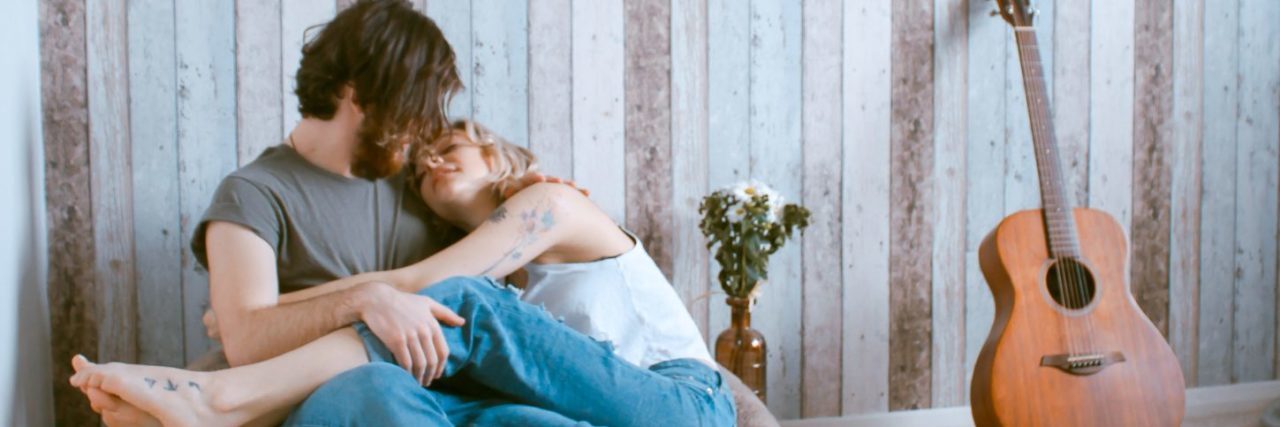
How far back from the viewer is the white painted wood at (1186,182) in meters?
2.62

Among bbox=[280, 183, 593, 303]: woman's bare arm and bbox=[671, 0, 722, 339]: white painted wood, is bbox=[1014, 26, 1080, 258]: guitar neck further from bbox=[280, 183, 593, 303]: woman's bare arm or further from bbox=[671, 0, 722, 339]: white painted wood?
bbox=[280, 183, 593, 303]: woman's bare arm

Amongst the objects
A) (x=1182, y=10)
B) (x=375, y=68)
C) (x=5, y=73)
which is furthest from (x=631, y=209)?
(x=1182, y=10)

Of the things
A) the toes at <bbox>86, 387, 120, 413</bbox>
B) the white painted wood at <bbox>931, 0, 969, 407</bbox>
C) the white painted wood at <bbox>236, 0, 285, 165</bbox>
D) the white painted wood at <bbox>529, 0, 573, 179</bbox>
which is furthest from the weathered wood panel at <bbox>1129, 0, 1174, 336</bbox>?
the toes at <bbox>86, 387, 120, 413</bbox>

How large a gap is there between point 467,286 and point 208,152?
0.81 metres

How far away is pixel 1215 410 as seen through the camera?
2791 mm

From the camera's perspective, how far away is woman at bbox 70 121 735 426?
1.36m

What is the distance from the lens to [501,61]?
7.14ft

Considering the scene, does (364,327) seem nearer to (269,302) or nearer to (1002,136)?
(269,302)

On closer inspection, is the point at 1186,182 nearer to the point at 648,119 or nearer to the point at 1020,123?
the point at 1020,123

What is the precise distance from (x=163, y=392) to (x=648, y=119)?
121cm

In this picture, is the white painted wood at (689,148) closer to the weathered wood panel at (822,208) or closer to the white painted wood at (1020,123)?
the weathered wood panel at (822,208)

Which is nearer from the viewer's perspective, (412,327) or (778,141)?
(412,327)

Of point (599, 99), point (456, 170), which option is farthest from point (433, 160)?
point (599, 99)

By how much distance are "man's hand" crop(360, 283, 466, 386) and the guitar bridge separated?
4.09 ft
